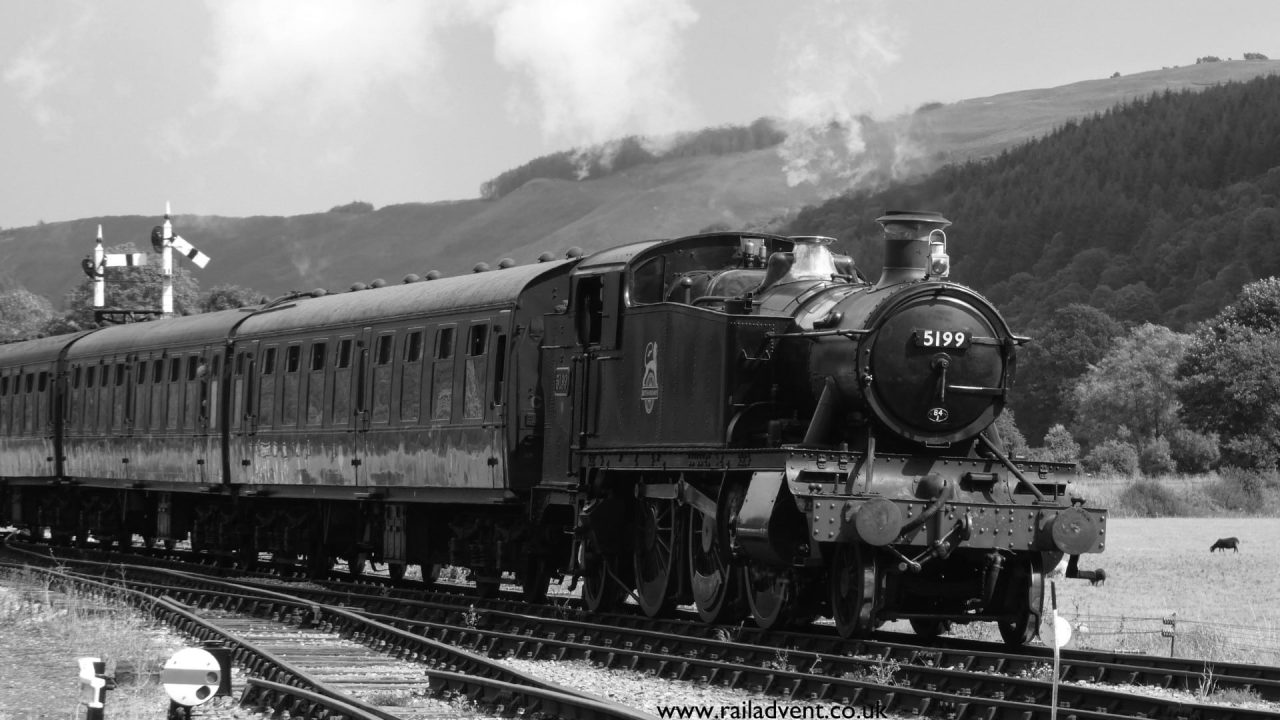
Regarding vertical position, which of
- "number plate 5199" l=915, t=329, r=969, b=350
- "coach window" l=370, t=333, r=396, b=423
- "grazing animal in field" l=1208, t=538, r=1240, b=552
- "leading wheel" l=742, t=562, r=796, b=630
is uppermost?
"number plate 5199" l=915, t=329, r=969, b=350

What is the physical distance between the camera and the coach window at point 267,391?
24609mm

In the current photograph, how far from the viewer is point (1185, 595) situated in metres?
24.0

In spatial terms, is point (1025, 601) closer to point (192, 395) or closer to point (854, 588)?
point (854, 588)

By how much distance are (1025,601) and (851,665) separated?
2.39 meters

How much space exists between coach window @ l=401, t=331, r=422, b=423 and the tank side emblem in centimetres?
533

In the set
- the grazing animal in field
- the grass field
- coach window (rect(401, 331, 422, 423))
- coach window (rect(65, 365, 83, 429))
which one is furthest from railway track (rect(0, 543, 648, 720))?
the grazing animal in field

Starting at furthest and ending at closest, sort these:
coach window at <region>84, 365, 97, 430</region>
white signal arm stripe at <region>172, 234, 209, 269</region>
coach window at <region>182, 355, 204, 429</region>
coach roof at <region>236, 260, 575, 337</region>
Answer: white signal arm stripe at <region>172, 234, 209, 269</region>
coach window at <region>84, 365, 97, 430</region>
coach window at <region>182, 355, 204, 429</region>
coach roof at <region>236, 260, 575, 337</region>

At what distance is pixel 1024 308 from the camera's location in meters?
139

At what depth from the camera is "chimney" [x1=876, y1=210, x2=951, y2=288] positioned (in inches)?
575

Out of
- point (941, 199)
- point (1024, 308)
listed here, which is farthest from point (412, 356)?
point (1024, 308)

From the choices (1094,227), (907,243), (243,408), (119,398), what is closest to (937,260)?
(907,243)

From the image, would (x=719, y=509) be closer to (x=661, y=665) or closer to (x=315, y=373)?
(x=661, y=665)

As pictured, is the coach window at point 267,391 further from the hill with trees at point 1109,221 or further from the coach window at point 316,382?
the hill with trees at point 1109,221

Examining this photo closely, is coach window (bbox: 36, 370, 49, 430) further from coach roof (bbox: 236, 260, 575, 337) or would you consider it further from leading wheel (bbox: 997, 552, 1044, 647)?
leading wheel (bbox: 997, 552, 1044, 647)
